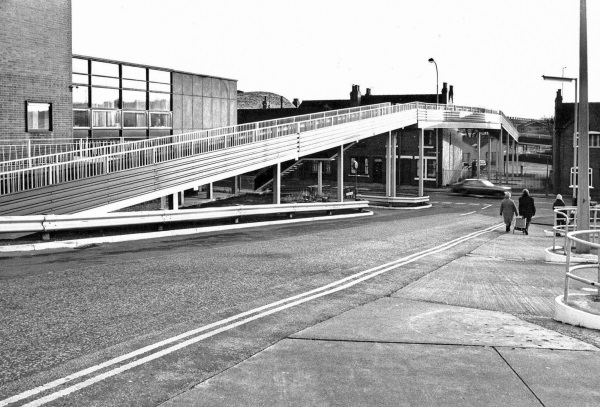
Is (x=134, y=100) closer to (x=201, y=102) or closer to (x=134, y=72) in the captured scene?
(x=134, y=72)

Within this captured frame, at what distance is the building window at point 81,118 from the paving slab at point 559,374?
2673 cm

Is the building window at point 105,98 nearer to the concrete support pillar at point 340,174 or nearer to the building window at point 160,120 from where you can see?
the building window at point 160,120

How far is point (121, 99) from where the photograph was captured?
1391 inches

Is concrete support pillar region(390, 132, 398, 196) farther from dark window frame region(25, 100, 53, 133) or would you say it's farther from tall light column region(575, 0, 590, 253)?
tall light column region(575, 0, 590, 253)

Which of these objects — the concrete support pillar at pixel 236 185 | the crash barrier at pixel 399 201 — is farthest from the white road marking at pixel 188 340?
the crash barrier at pixel 399 201

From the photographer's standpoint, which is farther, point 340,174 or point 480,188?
point 480,188

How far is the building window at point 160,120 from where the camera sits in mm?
37969

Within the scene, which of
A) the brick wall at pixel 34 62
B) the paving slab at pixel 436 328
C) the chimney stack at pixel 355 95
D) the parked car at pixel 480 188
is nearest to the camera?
the paving slab at pixel 436 328

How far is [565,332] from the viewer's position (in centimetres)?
966

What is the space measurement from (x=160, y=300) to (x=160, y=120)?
2855 cm

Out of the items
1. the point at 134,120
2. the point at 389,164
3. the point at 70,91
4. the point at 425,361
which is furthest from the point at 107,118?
the point at 425,361

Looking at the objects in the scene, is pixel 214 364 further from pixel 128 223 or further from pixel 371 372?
pixel 128 223

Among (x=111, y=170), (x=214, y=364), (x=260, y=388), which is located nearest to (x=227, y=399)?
(x=260, y=388)

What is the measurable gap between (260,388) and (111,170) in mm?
20695
